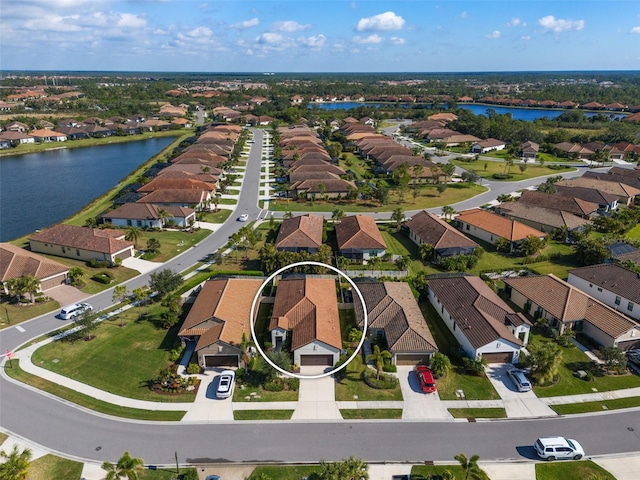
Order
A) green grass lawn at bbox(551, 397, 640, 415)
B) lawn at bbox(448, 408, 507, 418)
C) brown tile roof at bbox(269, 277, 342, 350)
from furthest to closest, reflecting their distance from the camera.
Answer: brown tile roof at bbox(269, 277, 342, 350) → green grass lawn at bbox(551, 397, 640, 415) → lawn at bbox(448, 408, 507, 418)

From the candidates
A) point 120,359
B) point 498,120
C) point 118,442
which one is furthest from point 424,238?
point 498,120

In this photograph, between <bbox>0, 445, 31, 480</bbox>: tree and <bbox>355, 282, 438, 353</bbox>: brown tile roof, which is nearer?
<bbox>0, 445, 31, 480</bbox>: tree

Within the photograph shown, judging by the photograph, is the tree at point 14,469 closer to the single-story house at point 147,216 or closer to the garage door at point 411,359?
the garage door at point 411,359

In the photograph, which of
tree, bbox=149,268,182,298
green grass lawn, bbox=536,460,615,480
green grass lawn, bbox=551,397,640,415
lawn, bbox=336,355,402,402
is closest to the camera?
green grass lawn, bbox=536,460,615,480

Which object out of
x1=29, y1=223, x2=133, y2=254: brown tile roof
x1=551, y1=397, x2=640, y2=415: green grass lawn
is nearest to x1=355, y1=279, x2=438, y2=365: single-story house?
x1=551, y1=397, x2=640, y2=415: green grass lawn

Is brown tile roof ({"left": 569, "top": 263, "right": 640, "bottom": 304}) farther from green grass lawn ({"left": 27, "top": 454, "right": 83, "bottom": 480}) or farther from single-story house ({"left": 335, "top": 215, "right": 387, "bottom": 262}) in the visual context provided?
green grass lawn ({"left": 27, "top": 454, "right": 83, "bottom": 480})

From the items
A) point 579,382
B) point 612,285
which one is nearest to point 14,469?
point 579,382

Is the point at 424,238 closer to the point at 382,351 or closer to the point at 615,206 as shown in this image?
the point at 382,351
